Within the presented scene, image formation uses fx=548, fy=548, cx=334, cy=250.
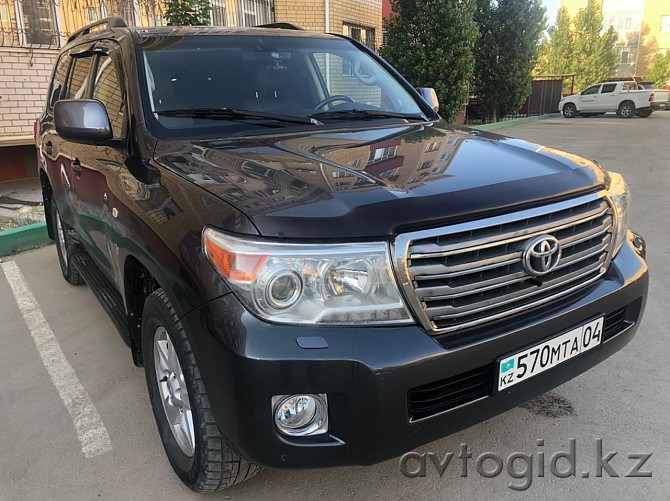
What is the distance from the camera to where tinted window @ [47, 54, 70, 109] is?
12.8 feet

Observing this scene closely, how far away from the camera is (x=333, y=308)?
5.31 feet

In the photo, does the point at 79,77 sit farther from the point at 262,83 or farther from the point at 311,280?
the point at 311,280

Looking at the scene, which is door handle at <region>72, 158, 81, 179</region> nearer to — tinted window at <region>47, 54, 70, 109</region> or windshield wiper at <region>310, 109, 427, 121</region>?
tinted window at <region>47, 54, 70, 109</region>

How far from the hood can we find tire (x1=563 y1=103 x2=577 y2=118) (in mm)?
25683

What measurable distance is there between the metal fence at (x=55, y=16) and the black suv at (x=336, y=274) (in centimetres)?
604

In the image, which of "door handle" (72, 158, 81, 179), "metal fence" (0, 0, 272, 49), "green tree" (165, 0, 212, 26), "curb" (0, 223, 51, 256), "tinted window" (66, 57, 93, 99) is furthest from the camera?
"metal fence" (0, 0, 272, 49)

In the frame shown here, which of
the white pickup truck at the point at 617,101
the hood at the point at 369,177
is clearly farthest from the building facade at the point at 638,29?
the hood at the point at 369,177

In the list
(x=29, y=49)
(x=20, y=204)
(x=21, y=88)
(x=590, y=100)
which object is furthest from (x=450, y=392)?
(x=590, y=100)

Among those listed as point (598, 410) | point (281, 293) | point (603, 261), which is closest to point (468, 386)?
point (281, 293)

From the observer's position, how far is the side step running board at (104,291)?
2641mm

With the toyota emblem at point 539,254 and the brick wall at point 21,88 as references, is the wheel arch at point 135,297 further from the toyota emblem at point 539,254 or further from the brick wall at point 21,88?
the brick wall at point 21,88

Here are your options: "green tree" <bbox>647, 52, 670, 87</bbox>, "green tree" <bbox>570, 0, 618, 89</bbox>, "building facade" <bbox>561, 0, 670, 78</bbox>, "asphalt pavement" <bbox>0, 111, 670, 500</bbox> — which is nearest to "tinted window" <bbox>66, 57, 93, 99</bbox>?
"asphalt pavement" <bbox>0, 111, 670, 500</bbox>

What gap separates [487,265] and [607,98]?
87.7ft

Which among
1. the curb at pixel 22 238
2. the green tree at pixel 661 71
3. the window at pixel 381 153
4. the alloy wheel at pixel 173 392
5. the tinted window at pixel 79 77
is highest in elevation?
the green tree at pixel 661 71
